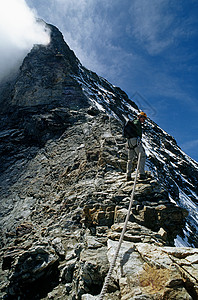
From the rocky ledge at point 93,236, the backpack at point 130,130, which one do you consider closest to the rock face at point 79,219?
the rocky ledge at point 93,236

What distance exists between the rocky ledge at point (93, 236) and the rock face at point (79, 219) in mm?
20

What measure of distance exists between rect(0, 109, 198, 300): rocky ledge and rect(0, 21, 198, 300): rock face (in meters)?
0.02

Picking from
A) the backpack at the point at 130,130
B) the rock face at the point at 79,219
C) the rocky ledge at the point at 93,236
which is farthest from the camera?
the backpack at the point at 130,130

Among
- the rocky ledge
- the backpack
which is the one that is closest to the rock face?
the rocky ledge

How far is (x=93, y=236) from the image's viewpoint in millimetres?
4859

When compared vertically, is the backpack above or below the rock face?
above

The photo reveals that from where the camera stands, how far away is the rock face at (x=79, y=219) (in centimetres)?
304

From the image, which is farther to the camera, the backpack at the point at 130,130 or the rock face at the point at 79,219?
the backpack at the point at 130,130

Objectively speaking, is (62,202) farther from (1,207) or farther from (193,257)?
(193,257)

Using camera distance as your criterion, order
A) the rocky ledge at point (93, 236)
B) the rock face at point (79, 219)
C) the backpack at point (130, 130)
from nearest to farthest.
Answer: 1. the rocky ledge at point (93, 236)
2. the rock face at point (79, 219)
3. the backpack at point (130, 130)

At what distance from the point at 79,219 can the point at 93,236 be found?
4.77ft

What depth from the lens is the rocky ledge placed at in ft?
9.53

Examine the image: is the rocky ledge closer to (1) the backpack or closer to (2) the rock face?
(2) the rock face

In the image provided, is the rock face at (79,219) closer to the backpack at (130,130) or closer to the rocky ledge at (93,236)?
the rocky ledge at (93,236)
